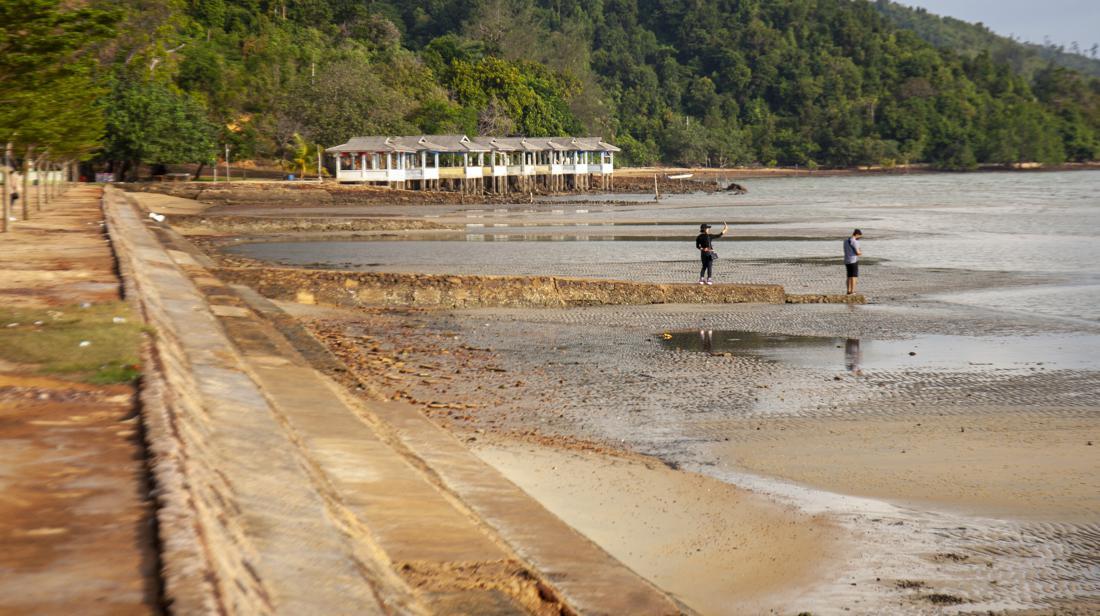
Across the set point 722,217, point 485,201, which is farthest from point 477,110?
point 722,217

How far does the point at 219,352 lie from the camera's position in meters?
10.5

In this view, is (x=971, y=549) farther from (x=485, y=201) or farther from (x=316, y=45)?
(x=316, y=45)

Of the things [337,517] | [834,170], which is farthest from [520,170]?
[337,517]

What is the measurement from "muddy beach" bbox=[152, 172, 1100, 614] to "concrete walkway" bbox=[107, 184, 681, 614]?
834 millimetres

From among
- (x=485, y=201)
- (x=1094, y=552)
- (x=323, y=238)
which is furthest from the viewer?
(x=485, y=201)

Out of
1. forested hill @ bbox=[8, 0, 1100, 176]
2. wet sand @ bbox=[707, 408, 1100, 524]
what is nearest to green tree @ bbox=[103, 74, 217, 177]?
forested hill @ bbox=[8, 0, 1100, 176]

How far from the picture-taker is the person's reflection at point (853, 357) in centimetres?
1506

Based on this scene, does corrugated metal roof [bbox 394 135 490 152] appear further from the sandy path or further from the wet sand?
the sandy path

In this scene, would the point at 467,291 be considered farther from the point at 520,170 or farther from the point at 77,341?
the point at 520,170

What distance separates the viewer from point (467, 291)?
70.0 ft

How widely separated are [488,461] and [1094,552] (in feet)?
Result: 15.2

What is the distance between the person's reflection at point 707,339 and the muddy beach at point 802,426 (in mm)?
60

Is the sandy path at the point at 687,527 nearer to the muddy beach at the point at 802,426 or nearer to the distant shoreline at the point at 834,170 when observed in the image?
the muddy beach at the point at 802,426

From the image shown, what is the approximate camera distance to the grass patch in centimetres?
841
